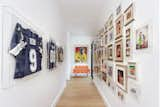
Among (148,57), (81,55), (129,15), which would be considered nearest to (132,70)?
(148,57)

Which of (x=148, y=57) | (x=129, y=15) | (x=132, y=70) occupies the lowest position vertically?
(x=132, y=70)

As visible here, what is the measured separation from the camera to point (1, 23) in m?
1.22

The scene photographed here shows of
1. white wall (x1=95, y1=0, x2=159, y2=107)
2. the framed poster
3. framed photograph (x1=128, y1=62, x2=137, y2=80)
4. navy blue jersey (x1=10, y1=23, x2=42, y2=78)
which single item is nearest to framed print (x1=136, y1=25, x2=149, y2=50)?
white wall (x1=95, y1=0, x2=159, y2=107)

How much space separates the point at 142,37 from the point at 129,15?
0.55 meters

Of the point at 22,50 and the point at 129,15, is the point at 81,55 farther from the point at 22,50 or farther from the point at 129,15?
the point at 22,50

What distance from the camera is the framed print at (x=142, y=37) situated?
61.6 inches

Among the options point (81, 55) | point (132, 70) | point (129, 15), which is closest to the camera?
point (132, 70)

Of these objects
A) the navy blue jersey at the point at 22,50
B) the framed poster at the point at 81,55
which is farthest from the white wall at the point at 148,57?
the framed poster at the point at 81,55

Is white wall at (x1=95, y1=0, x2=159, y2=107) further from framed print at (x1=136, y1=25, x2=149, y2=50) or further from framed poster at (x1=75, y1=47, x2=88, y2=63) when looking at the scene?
framed poster at (x1=75, y1=47, x2=88, y2=63)

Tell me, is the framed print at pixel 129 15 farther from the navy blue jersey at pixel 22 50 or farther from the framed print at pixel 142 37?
the navy blue jersey at pixel 22 50

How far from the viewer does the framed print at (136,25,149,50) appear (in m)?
1.56

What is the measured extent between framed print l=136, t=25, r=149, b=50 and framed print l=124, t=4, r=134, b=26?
0.93ft

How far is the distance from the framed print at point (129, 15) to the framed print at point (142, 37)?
283 mm

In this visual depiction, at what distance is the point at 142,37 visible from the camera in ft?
5.41
